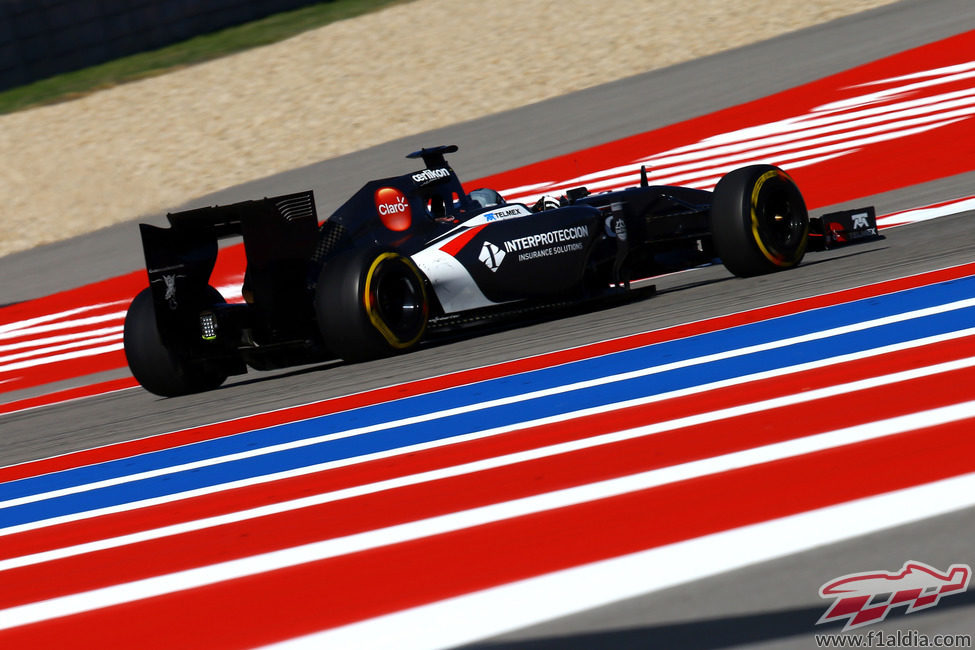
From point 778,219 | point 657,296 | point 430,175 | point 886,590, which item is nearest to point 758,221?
point 778,219

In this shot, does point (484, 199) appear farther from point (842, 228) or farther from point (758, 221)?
point (842, 228)

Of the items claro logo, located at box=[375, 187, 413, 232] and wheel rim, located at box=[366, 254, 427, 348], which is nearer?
wheel rim, located at box=[366, 254, 427, 348]

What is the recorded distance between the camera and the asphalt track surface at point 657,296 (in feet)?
10.2

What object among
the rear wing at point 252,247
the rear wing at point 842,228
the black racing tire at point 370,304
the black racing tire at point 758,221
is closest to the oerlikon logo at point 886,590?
the black racing tire at point 370,304

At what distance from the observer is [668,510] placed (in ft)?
12.8

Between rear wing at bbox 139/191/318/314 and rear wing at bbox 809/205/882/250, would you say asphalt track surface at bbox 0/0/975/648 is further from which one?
rear wing at bbox 139/191/318/314

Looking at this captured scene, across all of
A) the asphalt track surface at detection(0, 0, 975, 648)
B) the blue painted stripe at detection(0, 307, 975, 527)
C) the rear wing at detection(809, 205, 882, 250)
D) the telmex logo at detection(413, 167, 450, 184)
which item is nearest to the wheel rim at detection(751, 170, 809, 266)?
the asphalt track surface at detection(0, 0, 975, 648)

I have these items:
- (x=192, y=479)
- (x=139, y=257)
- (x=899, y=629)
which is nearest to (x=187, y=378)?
(x=192, y=479)

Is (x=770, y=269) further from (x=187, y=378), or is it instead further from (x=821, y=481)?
(x=821, y=481)

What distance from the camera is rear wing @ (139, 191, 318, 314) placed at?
8055mm

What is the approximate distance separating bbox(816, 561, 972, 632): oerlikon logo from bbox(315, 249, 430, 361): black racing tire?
15.9 feet

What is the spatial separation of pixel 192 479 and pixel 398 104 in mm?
16047

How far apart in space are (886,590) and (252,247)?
573cm

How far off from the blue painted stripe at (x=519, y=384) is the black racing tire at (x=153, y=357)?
176 cm
